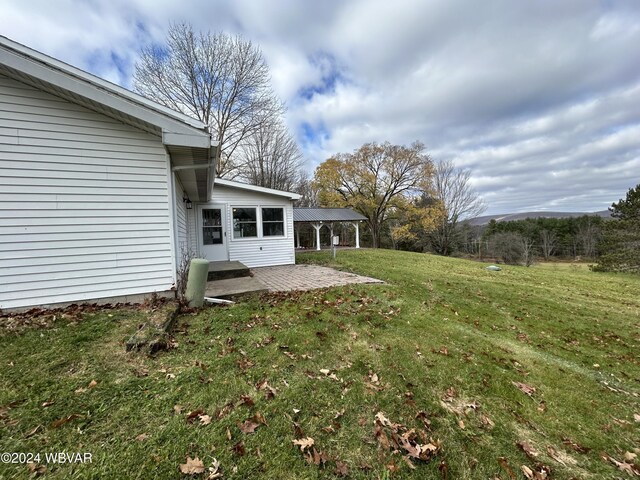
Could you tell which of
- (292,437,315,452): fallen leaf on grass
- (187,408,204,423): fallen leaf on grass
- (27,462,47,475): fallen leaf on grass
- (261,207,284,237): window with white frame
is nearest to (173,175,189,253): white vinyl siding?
(187,408,204,423): fallen leaf on grass

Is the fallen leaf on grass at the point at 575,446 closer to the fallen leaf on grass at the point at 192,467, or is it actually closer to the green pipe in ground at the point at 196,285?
the fallen leaf on grass at the point at 192,467

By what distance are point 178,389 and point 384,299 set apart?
433cm

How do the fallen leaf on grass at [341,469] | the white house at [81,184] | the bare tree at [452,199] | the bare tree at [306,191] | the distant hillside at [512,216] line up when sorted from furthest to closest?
the distant hillside at [512,216], the bare tree at [306,191], the bare tree at [452,199], the white house at [81,184], the fallen leaf on grass at [341,469]

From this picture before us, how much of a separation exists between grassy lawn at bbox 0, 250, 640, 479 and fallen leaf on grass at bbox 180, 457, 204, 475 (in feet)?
0.12

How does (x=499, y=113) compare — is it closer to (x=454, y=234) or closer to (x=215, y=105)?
(x=454, y=234)

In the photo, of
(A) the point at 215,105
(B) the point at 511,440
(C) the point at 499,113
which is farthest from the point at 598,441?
(A) the point at 215,105

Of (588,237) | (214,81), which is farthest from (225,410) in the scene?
(588,237)

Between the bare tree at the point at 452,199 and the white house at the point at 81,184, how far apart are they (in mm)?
29651

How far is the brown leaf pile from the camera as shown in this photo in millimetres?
2054

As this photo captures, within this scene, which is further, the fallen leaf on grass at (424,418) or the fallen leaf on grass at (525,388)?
the fallen leaf on grass at (525,388)

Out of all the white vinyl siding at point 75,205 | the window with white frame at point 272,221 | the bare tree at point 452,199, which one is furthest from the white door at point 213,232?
the bare tree at point 452,199

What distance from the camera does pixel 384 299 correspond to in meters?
5.80

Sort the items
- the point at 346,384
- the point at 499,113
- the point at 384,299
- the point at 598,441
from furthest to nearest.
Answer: the point at 499,113 < the point at 384,299 < the point at 346,384 < the point at 598,441

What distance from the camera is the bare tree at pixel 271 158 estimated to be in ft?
72.0
